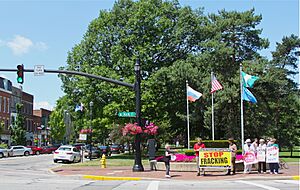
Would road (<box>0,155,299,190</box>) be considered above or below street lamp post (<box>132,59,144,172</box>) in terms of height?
below

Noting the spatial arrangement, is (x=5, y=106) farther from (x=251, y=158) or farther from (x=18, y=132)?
(x=251, y=158)

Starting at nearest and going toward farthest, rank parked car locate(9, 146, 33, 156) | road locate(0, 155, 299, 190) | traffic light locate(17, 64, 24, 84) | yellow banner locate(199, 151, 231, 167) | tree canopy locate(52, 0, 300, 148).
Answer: road locate(0, 155, 299, 190) < yellow banner locate(199, 151, 231, 167) < traffic light locate(17, 64, 24, 84) < tree canopy locate(52, 0, 300, 148) < parked car locate(9, 146, 33, 156)

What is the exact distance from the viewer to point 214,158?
2050 centimetres

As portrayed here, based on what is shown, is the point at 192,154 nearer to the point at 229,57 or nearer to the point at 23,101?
the point at 229,57

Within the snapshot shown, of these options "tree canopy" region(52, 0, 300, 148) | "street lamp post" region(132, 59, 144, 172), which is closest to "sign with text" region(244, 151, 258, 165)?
"street lamp post" region(132, 59, 144, 172)

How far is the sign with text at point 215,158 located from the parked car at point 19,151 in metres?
38.2

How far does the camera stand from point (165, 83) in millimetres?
42375

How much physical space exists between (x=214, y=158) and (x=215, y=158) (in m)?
0.05

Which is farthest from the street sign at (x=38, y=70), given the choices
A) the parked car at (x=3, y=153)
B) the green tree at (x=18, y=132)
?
the green tree at (x=18, y=132)

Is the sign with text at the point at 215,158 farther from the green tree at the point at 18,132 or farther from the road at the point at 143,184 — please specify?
the green tree at the point at 18,132

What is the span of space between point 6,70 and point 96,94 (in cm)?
2041

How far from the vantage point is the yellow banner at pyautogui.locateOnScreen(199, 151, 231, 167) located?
20.5 m

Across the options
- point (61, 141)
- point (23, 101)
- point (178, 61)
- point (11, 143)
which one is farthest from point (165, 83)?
point (61, 141)

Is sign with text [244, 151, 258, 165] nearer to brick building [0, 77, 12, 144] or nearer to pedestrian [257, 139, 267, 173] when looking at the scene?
pedestrian [257, 139, 267, 173]
